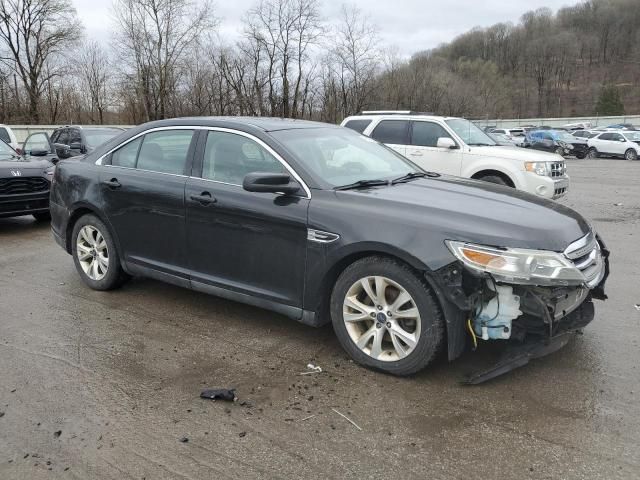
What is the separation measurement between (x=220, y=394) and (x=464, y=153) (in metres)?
7.52

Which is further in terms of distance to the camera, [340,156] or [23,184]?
[23,184]

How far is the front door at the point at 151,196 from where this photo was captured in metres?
4.60

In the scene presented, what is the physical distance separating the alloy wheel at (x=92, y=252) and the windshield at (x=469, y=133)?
6.81 m

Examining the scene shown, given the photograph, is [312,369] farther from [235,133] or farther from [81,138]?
[81,138]

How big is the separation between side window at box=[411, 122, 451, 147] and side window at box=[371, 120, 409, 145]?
0.15 metres

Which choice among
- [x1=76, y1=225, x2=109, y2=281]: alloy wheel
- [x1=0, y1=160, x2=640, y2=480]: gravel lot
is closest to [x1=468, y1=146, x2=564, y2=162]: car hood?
[x1=0, y1=160, x2=640, y2=480]: gravel lot

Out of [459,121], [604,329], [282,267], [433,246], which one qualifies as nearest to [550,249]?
[433,246]

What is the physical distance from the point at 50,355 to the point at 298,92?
44.2 m

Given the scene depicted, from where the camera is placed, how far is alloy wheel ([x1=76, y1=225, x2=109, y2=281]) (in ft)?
17.4

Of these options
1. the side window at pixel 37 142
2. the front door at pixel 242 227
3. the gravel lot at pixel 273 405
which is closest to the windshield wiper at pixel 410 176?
the front door at pixel 242 227

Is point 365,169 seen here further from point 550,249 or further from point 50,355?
point 50,355

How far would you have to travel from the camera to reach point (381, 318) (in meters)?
3.61

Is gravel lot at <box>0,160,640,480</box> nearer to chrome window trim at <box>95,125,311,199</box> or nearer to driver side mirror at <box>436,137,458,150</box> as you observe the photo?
chrome window trim at <box>95,125,311,199</box>

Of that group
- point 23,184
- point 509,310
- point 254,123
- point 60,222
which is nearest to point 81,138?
point 23,184
